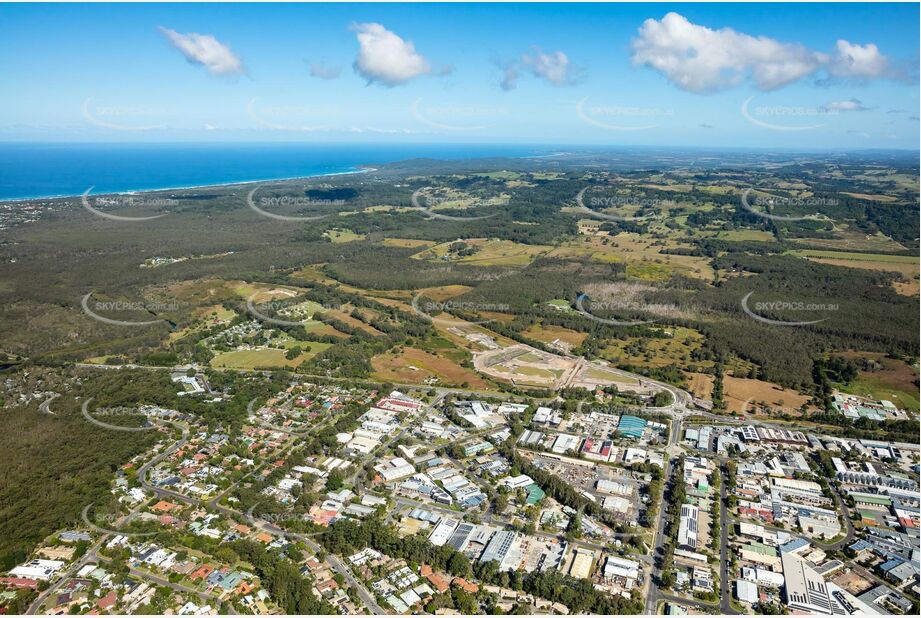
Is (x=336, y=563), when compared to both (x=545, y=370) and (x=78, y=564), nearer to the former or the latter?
(x=78, y=564)

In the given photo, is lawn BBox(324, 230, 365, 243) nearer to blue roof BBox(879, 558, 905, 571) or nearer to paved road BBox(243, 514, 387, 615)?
paved road BBox(243, 514, 387, 615)

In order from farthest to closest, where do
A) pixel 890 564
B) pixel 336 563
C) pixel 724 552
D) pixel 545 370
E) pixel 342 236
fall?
pixel 342 236 → pixel 545 370 → pixel 724 552 → pixel 336 563 → pixel 890 564

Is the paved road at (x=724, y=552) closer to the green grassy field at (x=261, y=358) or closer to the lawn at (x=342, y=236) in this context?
the green grassy field at (x=261, y=358)

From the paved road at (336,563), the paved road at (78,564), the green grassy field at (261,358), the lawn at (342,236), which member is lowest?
the paved road at (336,563)

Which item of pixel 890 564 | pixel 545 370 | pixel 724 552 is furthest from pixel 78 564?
pixel 890 564

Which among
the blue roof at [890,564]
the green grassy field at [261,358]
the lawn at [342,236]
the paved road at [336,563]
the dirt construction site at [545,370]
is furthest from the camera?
the lawn at [342,236]

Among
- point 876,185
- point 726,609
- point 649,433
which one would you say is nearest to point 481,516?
point 726,609

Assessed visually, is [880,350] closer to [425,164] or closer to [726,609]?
[726,609]

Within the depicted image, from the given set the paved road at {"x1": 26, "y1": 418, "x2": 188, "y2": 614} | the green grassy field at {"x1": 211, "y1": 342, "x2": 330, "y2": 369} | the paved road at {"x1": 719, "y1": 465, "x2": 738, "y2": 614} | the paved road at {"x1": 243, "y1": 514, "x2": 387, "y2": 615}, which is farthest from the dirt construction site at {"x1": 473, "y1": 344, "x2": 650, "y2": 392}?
the paved road at {"x1": 26, "y1": 418, "x2": 188, "y2": 614}

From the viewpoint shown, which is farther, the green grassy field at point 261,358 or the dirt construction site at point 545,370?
the green grassy field at point 261,358

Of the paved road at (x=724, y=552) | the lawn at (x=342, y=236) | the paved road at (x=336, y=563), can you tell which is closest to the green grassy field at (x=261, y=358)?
the paved road at (x=336, y=563)

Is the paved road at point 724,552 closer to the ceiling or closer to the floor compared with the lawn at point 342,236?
closer to the floor

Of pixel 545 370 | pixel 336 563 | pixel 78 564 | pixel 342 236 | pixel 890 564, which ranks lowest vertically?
pixel 890 564
